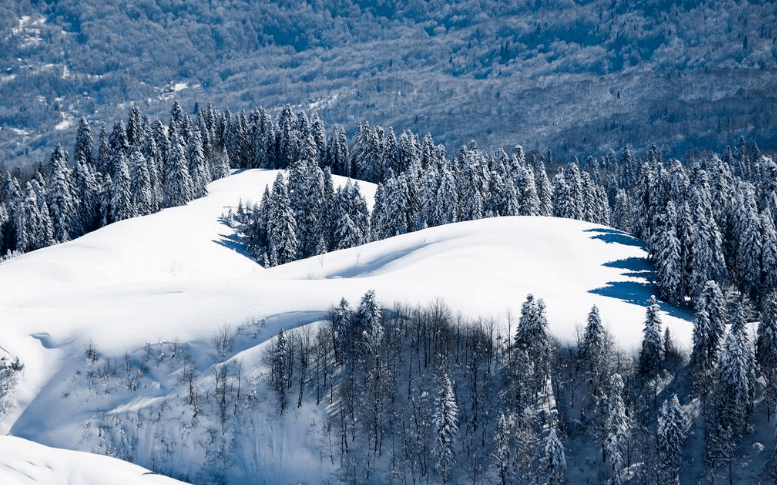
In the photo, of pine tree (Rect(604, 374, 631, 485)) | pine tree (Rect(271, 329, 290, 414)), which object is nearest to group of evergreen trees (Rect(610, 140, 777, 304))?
pine tree (Rect(604, 374, 631, 485))

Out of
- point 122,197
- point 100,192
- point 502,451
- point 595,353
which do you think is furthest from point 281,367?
point 100,192

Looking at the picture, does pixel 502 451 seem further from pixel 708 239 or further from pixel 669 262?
pixel 708 239

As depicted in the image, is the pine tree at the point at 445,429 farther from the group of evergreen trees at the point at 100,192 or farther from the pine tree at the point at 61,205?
the pine tree at the point at 61,205

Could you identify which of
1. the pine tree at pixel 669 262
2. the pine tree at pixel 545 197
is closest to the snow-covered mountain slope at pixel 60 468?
the pine tree at pixel 669 262

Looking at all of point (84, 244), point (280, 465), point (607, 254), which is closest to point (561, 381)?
point (280, 465)

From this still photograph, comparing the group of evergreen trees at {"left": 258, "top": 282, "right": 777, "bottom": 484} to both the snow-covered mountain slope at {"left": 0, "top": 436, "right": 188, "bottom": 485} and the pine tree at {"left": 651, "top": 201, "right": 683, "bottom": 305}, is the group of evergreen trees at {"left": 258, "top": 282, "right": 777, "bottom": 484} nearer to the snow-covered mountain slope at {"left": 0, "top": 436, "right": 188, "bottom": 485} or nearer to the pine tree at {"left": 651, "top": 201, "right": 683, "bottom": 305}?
the snow-covered mountain slope at {"left": 0, "top": 436, "right": 188, "bottom": 485}

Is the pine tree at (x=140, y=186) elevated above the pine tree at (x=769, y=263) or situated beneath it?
elevated above
